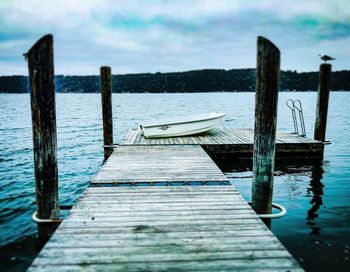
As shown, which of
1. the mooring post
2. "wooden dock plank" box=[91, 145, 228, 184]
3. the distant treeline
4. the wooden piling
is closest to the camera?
"wooden dock plank" box=[91, 145, 228, 184]

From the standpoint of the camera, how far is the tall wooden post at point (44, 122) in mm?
4293

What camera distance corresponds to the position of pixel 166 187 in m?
5.79

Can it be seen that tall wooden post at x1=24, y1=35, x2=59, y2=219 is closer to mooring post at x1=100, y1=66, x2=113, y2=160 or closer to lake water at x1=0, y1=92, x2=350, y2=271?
lake water at x1=0, y1=92, x2=350, y2=271

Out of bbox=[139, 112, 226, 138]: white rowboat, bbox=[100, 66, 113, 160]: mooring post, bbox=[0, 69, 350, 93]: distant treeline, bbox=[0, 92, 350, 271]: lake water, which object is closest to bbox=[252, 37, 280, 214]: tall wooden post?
bbox=[0, 92, 350, 271]: lake water

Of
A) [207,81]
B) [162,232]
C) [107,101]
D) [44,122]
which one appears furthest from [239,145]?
[207,81]

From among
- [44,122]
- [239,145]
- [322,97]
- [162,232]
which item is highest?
[322,97]

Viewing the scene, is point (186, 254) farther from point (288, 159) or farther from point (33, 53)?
point (288, 159)

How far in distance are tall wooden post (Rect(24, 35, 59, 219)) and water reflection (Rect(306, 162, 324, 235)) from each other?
16.4 feet

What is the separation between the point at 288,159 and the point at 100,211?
27.9 ft

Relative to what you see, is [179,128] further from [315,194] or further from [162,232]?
[162,232]

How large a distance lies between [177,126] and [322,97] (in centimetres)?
513

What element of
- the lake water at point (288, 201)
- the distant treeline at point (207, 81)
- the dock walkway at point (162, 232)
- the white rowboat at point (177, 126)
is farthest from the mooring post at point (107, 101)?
the distant treeline at point (207, 81)

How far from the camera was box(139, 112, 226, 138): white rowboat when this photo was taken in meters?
11.6

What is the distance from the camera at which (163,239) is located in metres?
3.62
